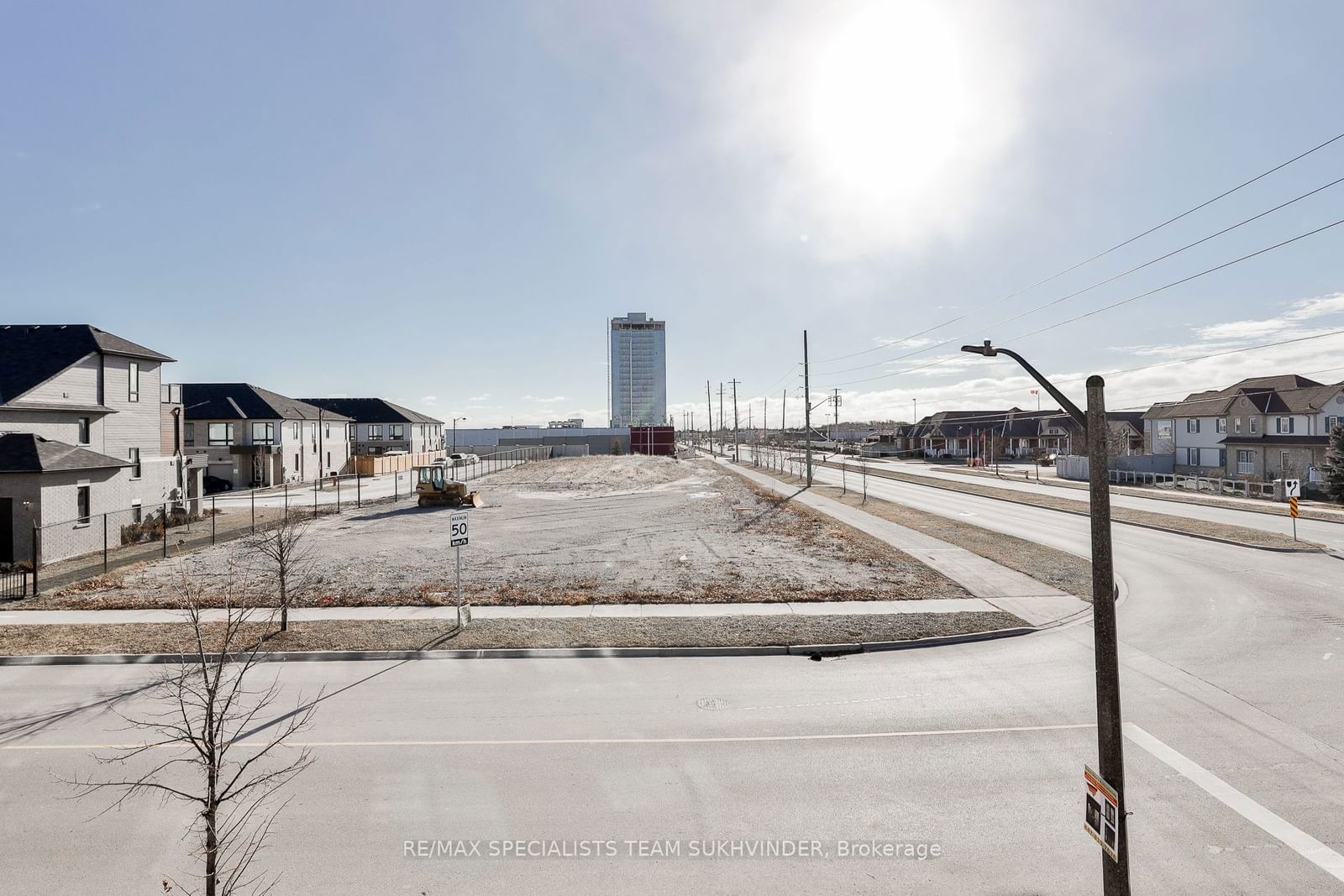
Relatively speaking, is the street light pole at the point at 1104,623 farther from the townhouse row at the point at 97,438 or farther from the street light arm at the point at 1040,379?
the townhouse row at the point at 97,438

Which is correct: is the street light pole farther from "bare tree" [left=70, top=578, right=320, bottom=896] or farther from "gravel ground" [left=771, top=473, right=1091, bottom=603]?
"gravel ground" [left=771, top=473, right=1091, bottom=603]

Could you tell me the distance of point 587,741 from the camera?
9727 mm

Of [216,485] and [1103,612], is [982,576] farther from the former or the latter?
[216,485]

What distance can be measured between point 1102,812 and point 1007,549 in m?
21.4

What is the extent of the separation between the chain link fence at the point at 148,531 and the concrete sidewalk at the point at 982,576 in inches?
1109

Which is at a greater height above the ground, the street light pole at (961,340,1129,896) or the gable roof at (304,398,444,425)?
the gable roof at (304,398,444,425)

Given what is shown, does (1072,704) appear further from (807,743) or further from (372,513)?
(372,513)

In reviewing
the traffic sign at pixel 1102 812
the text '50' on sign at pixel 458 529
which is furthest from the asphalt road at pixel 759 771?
the text '50' on sign at pixel 458 529

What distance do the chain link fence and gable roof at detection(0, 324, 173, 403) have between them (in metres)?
6.82

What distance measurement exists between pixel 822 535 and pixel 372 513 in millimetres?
25830

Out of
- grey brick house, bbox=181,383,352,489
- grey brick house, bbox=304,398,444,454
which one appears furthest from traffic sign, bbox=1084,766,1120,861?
grey brick house, bbox=304,398,444,454

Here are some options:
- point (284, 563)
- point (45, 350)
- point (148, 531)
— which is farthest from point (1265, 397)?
point (45, 350)

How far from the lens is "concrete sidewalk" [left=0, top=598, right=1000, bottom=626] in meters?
16.4

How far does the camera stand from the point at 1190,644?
13.7 meters
